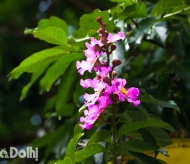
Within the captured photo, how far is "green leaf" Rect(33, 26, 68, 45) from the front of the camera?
0.98m

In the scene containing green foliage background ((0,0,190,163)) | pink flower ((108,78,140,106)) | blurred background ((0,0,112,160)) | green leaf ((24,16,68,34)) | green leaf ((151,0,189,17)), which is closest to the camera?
pink flower ((108,78,140,106))

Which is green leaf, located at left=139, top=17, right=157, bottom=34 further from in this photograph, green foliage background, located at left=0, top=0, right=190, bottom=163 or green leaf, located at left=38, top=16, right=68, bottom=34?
green leaf, located at left=38, top=16, right=68, bottom=34

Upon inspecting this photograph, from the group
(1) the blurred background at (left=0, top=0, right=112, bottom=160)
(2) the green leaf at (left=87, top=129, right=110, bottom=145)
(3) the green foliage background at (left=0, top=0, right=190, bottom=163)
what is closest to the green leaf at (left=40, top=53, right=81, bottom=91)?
(3) the green foliage background at (left=0, top=0, right=190, bottom=163)

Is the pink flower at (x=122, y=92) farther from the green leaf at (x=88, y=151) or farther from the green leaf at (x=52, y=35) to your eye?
the green leaf at (x=52, y=35)

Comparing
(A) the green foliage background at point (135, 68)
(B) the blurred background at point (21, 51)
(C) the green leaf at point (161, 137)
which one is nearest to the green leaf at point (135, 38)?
(A) the green foliage background at point (135, 68)

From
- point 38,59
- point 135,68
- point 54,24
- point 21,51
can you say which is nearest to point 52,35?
point 38,59

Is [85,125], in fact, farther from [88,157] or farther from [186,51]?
[186,51]

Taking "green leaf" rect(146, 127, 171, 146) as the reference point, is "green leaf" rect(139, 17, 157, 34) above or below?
above

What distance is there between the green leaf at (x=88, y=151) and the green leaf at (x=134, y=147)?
33mm

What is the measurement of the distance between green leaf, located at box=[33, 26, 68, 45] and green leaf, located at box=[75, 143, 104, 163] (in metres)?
0.25

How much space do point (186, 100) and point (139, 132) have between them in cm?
25

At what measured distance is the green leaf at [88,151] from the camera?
2.81 feet

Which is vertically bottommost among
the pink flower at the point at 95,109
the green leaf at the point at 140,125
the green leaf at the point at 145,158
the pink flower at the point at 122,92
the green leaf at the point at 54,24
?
the green leaf at the point at 145,158

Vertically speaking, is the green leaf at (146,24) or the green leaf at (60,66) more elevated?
the green leaf at (146,24)
